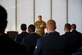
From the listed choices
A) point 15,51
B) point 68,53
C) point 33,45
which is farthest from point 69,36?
point 15,51

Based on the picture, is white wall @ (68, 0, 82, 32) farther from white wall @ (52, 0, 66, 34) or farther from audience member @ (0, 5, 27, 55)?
audience member @ (0, 5, 27, 55)

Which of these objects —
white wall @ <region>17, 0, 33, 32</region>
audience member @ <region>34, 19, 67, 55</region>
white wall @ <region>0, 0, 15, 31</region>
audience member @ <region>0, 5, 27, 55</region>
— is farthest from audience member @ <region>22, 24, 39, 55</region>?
white wall @ <region>0, 0, 15, 31</region>

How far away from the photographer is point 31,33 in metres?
5.85

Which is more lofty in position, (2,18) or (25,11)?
(25,11)

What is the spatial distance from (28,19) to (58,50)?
9.74 m

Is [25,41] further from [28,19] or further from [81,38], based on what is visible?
[28,19]

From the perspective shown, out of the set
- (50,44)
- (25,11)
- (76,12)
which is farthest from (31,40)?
(25,11)

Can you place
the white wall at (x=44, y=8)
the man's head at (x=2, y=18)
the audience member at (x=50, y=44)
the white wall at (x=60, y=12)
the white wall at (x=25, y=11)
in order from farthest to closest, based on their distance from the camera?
the white wall at (x=25, y=11), the white wall at (x=44, y=8), the white wall at (x=60, y=12), the audience member at (x=50, y=44), the man's head at (x=2, y=18)

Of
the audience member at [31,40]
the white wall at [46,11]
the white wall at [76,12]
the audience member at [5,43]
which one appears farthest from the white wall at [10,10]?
the audience member at [5,43]

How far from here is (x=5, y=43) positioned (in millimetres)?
1998

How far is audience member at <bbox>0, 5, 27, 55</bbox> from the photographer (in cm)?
198

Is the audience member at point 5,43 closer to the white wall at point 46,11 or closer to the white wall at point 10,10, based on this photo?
the white wall at point 46,11

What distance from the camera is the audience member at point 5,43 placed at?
6.48 feet

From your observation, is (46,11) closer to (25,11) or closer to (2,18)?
(25,11)
